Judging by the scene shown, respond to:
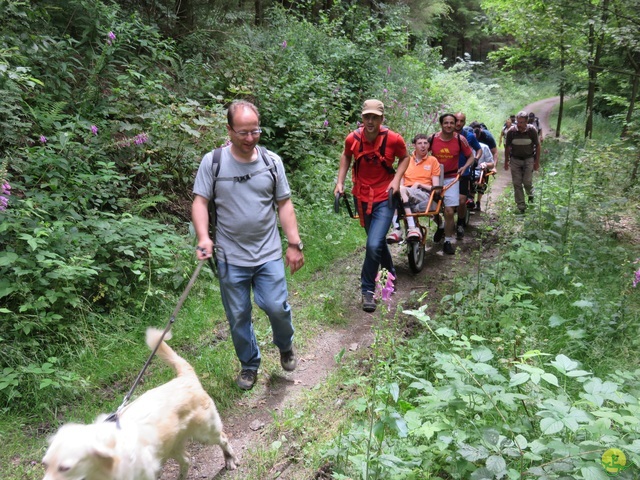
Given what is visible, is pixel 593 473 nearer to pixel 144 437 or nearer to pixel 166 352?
pixel 144 437

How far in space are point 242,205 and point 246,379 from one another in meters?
1.65

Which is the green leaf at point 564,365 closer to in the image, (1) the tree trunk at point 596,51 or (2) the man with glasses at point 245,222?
(2) the man with glasses at point 245,222

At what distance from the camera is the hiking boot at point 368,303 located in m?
5.88

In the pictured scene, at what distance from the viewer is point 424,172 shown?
24.7ft

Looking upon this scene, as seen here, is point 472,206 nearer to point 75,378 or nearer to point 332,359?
point 332,359

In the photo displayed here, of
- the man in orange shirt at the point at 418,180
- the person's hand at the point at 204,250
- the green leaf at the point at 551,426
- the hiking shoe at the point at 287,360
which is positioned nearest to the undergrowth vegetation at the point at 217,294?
the green leaf at the point at 551,426

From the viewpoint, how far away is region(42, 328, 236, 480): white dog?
6.82 feet

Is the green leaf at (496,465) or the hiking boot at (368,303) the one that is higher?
the green leaf at (496,465)

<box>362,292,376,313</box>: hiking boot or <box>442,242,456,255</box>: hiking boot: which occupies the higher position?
<box>362,292,376,313</box>: hiking boot

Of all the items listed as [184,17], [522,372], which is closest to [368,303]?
[522,372]

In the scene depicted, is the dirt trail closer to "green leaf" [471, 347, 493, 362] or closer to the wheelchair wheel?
the wheelchair wheel

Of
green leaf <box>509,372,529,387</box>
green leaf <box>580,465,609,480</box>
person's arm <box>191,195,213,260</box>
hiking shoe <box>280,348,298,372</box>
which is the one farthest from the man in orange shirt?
green leaf <box>580,465,609,480</box>

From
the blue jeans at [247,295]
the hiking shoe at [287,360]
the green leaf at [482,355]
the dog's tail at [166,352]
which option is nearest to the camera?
the green leaf at [482,355]

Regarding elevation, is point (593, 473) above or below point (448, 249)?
above
